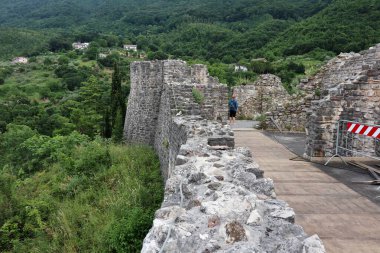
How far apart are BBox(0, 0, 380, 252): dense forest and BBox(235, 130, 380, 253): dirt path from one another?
247 centimetres

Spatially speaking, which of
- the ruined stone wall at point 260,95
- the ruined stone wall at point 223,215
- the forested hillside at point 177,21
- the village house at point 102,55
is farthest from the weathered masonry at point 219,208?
the village house at point 102,55

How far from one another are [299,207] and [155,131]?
26.7 feet

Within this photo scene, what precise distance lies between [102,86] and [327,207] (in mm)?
41739

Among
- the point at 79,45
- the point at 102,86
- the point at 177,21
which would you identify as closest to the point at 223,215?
the point at 102,86

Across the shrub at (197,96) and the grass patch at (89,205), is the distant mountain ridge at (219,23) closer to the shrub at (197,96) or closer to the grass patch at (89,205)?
the shrub at (197,96)

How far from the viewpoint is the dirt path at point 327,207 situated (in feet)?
13.8

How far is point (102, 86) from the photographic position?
44.3 m

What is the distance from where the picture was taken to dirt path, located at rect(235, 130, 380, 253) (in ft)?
13.8

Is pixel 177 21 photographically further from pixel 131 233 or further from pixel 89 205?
pixel 131 233

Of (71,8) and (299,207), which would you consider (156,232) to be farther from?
(71,8)

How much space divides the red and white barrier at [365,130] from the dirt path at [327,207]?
117 centimetres

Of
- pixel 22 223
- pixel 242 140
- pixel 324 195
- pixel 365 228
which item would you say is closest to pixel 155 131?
pixel 242 140

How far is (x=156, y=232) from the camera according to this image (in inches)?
100

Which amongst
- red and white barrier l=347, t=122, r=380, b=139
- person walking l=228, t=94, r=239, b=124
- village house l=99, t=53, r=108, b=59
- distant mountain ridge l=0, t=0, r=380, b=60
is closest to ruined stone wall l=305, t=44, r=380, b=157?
red and white barrier l=347, t=122, r=380, b=139
